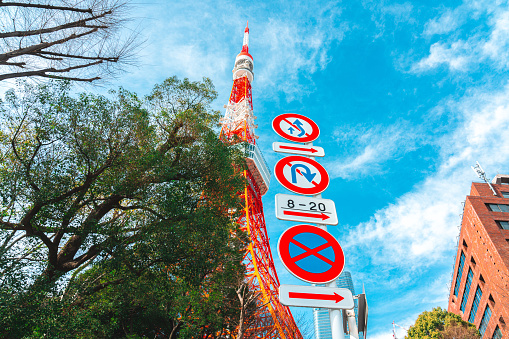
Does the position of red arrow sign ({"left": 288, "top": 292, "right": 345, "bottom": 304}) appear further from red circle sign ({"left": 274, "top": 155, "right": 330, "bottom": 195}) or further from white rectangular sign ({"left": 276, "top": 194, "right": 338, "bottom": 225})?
red circle sign ({"left": 274, "top": 155, "right": 330, "bottom": 195})

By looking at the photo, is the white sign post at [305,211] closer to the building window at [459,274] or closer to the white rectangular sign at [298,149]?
the white rectangular sign at [298,149]

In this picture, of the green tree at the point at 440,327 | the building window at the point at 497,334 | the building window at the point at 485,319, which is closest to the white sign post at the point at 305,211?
the green tree at the point at 440,327

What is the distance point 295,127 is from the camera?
6.51 metres

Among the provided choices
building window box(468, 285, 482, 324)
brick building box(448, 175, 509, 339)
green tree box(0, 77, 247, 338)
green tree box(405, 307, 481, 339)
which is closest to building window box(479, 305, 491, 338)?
brick building box(448, 175, 509, 339)

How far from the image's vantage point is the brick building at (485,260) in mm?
22797

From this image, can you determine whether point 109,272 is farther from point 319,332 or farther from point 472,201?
point 319,332

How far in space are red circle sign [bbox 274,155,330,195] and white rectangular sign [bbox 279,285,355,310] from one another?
5.27ft

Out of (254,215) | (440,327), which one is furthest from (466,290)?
(254,215)

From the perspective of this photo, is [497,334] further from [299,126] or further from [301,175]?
[301,175]

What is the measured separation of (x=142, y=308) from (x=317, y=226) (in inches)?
314

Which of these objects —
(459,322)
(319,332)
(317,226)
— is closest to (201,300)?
(317,226)

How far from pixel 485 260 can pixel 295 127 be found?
26.1m

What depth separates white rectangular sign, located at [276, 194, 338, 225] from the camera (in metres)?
4.90

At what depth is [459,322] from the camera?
19.2 meters
